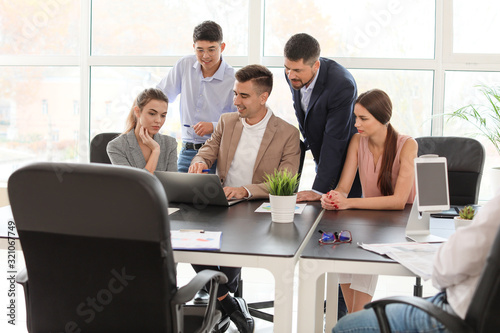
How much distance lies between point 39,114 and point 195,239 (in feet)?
13.8

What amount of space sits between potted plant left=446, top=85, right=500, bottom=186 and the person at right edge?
157 centimetres

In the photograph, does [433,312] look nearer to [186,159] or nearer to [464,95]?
[186,159]

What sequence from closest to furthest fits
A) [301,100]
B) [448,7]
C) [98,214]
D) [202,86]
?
[98,214]
[301,100]
[202,86]
[448,7]

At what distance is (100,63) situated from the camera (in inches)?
207

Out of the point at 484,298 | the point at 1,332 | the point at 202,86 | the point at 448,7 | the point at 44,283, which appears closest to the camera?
the point at 484,298

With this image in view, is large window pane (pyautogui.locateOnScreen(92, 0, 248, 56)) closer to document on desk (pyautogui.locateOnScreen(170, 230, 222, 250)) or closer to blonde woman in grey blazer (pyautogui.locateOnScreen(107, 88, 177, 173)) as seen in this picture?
blonde woman in grey blazer (pyautogui.locateOnScreen(107, 88, 177, 173))

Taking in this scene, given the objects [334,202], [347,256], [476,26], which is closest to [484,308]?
[347,256]

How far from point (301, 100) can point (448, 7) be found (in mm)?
2088

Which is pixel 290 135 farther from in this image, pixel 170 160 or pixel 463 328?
pixel 463 328

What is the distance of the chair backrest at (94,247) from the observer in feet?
4.68

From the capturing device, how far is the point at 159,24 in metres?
5.20

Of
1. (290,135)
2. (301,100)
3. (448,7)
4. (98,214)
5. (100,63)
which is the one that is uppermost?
(448,7)

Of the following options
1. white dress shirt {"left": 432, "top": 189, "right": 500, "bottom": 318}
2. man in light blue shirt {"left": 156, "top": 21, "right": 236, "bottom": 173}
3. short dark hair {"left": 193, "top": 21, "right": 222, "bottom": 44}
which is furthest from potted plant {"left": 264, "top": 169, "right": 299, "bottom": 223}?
short dark hair {"left": 193, "top": 21, "right": 222, "bottom": 44}

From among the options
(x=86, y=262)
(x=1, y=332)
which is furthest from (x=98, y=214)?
(x=1, y=332)
